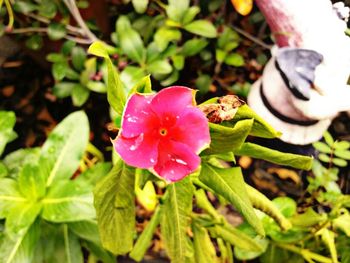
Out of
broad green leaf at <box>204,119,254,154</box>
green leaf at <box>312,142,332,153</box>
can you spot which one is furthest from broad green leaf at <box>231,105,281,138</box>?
green leaf at <box>312,142,332,153</box>

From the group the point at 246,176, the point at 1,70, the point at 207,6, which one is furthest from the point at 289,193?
the point at 1,70

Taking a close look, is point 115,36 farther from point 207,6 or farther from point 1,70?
point 1,70

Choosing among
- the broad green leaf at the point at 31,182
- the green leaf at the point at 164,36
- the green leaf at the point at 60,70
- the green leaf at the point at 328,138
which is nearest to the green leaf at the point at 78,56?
the green leaf at the point at 60,70

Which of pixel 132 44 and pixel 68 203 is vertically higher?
pixel 132 44

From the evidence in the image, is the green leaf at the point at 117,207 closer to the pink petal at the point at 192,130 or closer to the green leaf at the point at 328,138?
the pink petal at the point at 192,130

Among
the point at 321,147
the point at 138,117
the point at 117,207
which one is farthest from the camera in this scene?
the point at 321,147

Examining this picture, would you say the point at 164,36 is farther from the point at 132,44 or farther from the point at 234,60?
the point at 234,60

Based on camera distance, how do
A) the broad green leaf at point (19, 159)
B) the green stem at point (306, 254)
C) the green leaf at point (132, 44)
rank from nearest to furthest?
the green stem at point (306, 254) < the broad green leaf at point (19, 159) < the green leaf at point (132, 44)

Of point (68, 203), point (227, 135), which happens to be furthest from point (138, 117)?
point (68, 203)
